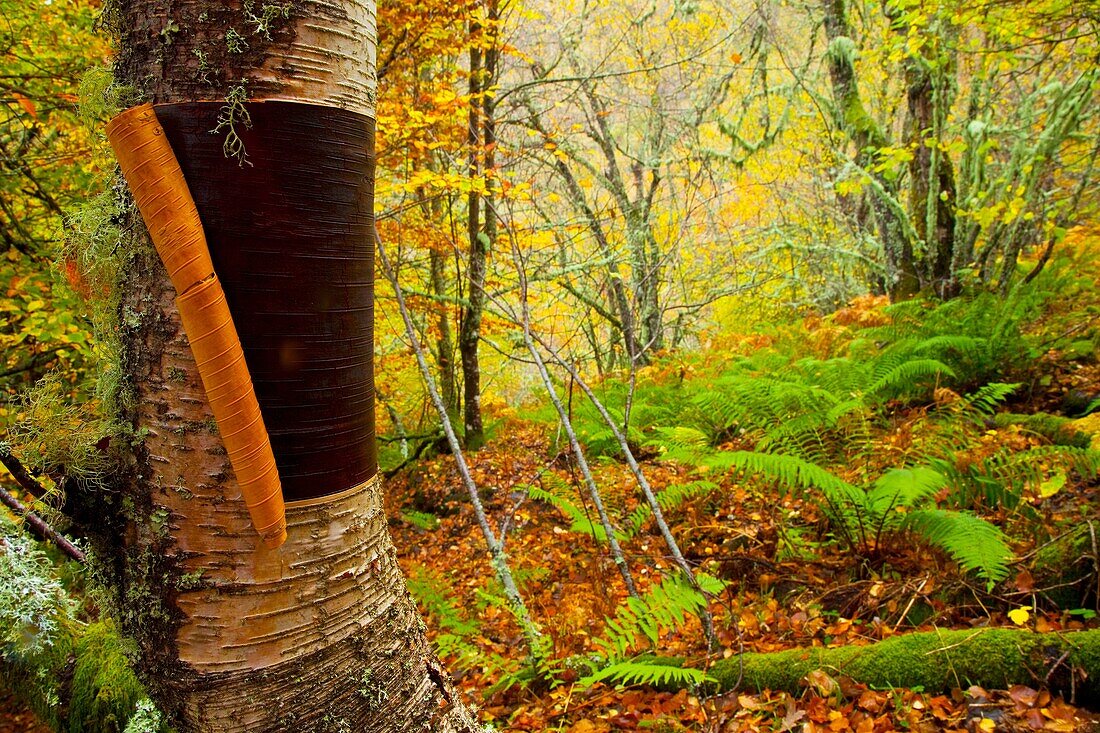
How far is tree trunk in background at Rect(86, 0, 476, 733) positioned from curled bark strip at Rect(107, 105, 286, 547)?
0.14ft

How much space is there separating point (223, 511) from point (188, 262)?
424 millimetres

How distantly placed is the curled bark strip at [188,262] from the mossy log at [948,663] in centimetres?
244

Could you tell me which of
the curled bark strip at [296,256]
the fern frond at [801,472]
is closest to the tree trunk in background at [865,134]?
the fern frond at [801,472]

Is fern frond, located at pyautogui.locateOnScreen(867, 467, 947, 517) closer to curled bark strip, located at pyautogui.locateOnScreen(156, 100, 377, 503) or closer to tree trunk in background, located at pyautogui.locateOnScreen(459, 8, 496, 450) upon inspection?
curled bark strip, located at pyautogui.locateOnScreen(156, 100, 377, 503)

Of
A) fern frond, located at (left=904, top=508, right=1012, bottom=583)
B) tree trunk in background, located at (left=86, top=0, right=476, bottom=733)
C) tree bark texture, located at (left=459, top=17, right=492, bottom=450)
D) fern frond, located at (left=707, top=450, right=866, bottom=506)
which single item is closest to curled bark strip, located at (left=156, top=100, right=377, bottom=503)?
tree trunk in background, located at (left=86, top=0, right=476, bottom=733)

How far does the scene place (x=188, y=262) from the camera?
90cm

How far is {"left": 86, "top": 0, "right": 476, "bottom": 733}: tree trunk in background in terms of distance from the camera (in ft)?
3.06

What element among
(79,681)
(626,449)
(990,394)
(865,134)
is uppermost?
(865,134)

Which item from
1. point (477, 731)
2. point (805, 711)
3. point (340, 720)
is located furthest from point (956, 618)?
point (340, 720)

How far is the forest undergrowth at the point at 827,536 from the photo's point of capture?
2.46m

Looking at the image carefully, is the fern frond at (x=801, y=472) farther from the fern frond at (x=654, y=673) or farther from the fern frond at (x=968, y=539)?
the fern frond at (x=654, y=673)

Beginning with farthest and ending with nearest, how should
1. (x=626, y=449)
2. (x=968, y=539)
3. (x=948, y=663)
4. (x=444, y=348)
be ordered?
(x=444, y=348)
(x=626, y=449)
(x=968, y=539)
(x=948, y=663)

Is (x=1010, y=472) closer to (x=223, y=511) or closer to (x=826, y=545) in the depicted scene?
(x=826, y=545)

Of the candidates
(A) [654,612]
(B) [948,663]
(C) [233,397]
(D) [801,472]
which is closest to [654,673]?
(A) [654,612]
